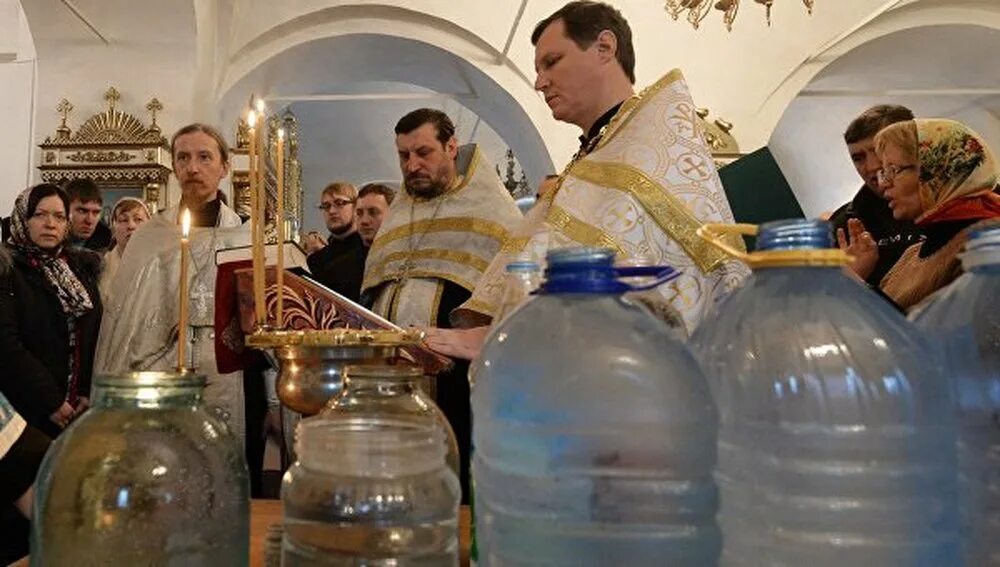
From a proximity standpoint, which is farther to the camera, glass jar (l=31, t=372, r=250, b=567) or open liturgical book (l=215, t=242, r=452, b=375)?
open liturgical book (l=215, t=242, r=452, b=375)

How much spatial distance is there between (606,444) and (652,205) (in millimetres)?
789

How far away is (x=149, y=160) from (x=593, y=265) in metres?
6.28

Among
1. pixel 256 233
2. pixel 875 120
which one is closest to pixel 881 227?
pixel 875 120

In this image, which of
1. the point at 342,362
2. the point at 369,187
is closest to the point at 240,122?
the point at 369,187

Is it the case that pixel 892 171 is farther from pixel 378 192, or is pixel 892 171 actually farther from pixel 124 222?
pixel 124 222

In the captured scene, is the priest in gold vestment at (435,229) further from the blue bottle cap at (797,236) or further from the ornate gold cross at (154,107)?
the ornate gold cross at (154,107)

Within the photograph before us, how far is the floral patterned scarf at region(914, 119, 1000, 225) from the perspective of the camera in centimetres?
186

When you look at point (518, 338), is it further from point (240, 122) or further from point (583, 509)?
point (240, 122)

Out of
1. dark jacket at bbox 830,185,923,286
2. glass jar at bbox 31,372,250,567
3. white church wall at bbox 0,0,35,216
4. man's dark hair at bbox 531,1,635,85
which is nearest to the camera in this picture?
glass jar at bbox 31,372,250,567

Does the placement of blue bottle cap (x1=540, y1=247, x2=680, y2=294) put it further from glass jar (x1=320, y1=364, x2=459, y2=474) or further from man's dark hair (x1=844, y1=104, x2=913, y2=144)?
man's dark hair (x1=844, y1=104, x2=913, y2=144)

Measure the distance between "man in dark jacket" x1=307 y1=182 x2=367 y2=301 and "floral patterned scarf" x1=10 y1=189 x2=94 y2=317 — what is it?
926mm

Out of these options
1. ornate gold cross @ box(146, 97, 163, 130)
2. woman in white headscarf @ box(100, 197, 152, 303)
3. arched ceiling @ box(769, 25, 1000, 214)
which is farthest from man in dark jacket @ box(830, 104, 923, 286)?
arched ceiling @ box(769, 25, 1000, 214)

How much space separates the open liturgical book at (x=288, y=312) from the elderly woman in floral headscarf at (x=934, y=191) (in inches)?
41.7

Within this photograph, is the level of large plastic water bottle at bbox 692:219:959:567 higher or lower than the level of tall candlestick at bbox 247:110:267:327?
lower
